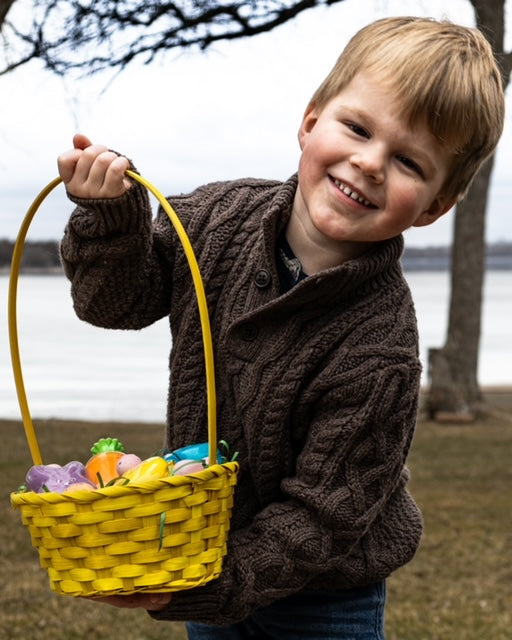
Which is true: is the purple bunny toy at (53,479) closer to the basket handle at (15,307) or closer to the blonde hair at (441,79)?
the basket handle at (15,307)

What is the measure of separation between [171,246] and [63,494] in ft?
2.25

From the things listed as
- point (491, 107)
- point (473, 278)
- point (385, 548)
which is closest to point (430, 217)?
point (491, 107)

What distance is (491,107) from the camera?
1.99 metres

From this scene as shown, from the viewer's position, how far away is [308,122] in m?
2.12

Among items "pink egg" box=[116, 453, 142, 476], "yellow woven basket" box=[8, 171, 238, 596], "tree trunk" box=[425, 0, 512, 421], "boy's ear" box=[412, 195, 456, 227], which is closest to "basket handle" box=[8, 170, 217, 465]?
"yellow woven basket" box=[8, 171, 238, 596]

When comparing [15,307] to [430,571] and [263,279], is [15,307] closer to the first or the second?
[263,279]

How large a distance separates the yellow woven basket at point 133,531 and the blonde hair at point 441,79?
0.52 metres

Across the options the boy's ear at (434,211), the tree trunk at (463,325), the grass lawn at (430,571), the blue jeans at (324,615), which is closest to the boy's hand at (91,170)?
the boy's ear at (434,211)

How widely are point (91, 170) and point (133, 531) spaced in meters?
0.66

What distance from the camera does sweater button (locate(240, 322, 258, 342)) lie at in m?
2.05

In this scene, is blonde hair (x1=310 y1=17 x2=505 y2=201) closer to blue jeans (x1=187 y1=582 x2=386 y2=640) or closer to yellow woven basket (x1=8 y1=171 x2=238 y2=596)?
yellow woven basket (x1=8 y1=171 x2=238 y2=596)

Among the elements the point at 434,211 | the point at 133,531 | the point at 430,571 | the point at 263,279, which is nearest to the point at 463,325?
the point at 430,571

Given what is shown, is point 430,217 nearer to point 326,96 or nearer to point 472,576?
point 326,96

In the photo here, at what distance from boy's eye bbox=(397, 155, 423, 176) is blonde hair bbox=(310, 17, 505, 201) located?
2.6 inches
